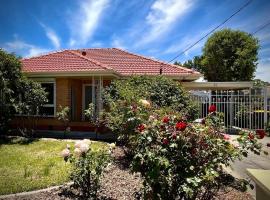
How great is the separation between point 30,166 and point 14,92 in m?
6.11

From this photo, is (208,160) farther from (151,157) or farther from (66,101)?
(66,101)

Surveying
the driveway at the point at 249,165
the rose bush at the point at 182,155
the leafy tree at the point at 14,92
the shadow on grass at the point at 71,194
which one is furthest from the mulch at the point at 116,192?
the leafy tree at the point at 14,92

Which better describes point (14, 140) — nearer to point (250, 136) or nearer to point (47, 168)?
point (47, 168)

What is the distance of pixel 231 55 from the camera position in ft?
111

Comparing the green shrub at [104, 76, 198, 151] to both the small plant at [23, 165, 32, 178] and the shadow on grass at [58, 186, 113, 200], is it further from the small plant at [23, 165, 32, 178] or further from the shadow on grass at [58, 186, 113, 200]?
the shadow on grass at [58, 186, 113, 200]

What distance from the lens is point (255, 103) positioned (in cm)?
1644

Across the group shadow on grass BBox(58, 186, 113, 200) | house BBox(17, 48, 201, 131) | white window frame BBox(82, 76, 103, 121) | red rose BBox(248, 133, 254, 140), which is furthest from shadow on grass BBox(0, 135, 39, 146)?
red rose BBox(248, 133, 254, 140)

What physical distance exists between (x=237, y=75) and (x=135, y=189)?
30491mm

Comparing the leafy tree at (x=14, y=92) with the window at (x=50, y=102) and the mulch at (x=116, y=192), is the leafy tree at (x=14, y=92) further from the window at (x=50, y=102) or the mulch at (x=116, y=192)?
the mulch at (x=116, y=192)

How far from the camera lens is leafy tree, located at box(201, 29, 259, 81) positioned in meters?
32.8

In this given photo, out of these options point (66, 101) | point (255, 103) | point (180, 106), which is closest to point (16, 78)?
point (66, 101)

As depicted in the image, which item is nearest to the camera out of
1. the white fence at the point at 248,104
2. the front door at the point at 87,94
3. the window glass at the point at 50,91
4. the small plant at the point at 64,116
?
the small plant at the point at 64,116

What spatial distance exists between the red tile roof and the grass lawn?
4.43m

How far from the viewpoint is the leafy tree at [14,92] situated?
1236cm
